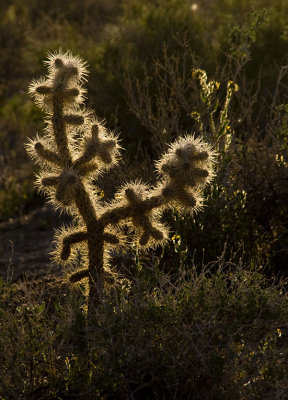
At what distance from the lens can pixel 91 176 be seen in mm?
4180

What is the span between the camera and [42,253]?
7.49m

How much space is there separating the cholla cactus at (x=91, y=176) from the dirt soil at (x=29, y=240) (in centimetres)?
226

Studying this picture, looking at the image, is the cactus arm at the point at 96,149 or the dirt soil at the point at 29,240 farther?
the dirt soil at the point at 29,240

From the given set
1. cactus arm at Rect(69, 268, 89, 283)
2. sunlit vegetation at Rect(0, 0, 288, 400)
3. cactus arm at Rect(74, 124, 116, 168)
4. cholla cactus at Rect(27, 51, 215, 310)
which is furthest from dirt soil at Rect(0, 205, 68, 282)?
cactus arm at Rect(74, 124, 116, 168)

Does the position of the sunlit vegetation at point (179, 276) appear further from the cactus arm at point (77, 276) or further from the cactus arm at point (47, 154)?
the cactus arm at point (47, 154)

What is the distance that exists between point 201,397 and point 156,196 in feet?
3.97

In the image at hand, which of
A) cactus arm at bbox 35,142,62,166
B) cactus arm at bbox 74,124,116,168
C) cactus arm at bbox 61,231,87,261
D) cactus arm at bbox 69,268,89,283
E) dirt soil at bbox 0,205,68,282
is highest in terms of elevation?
dirt soil at bbox 0,205,68,282

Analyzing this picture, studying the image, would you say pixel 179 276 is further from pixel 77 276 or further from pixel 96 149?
pixel 96 149

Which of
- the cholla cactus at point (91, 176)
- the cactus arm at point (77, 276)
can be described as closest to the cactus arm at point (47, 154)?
the cholla cactus at point (91, 176)

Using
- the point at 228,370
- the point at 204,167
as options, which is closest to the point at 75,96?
the point at 204,167

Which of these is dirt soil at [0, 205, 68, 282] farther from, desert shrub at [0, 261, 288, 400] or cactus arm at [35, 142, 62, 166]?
desert shrub at [0, 261, 288, 400]

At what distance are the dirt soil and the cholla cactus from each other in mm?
2256

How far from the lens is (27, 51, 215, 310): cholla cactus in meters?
3.94

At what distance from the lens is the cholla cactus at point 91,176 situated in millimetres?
3943
